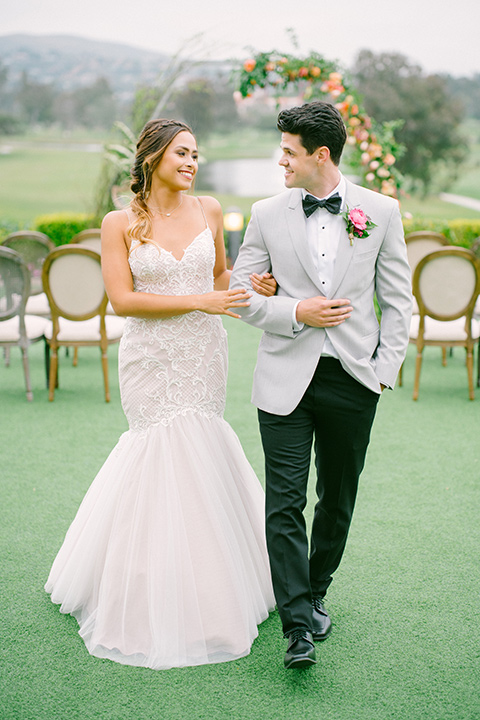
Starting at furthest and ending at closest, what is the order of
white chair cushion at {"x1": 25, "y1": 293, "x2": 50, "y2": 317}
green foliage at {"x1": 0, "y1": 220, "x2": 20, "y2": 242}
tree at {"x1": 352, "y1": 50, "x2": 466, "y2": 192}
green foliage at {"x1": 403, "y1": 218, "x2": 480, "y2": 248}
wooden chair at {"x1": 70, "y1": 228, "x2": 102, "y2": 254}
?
1. tree at {"x1": 352, "y1": 50, "x2": 466, "y2": 192}
2. green foliage at {"x1": 0, "y1": 220, "x2": 20, "y2": 242}
3. green foliage at {"x1": 403, "y1": 218, "x2": 480, "y2": 248}
4. wooden chair at {"x1": 70, "y1": 228, "x2": 102, "y2": 254}
5. white chair cushion at {"x1": 25, "y1": 293, "x2": 50, "y2": 317}

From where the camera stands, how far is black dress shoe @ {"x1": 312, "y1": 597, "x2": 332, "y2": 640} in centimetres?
260

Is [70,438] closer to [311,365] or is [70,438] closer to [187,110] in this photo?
[311,365]

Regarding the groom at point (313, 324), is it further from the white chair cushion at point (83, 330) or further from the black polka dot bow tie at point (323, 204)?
the white chair cushion at point (83, 330)

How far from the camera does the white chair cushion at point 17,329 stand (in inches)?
220

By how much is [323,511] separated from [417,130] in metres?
12.0

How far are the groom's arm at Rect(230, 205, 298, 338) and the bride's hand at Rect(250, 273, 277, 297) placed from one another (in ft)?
0.07

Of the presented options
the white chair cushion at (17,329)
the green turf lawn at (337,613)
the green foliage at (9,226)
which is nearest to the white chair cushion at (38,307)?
the white chair cushion at (17,329)

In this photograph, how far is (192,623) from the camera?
8.25ft

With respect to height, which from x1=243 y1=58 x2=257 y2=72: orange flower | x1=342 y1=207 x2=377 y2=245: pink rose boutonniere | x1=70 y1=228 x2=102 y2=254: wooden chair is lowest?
x1=70 y1=228 x2=102 y2=254: wooden chair

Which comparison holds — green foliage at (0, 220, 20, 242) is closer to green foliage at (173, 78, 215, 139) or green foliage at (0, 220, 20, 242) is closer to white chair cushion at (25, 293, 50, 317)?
green foliage at (173, 78, 215, 139)

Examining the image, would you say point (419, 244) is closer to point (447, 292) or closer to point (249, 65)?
point (447, 292)

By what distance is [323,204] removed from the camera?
2.28 meters

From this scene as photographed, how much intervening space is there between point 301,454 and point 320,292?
21.1 inches

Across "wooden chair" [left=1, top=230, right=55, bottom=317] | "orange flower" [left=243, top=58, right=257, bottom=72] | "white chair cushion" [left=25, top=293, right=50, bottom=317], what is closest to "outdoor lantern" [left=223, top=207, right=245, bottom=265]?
"orange flower" [left=243, top=58, right=257, bottom=72]
